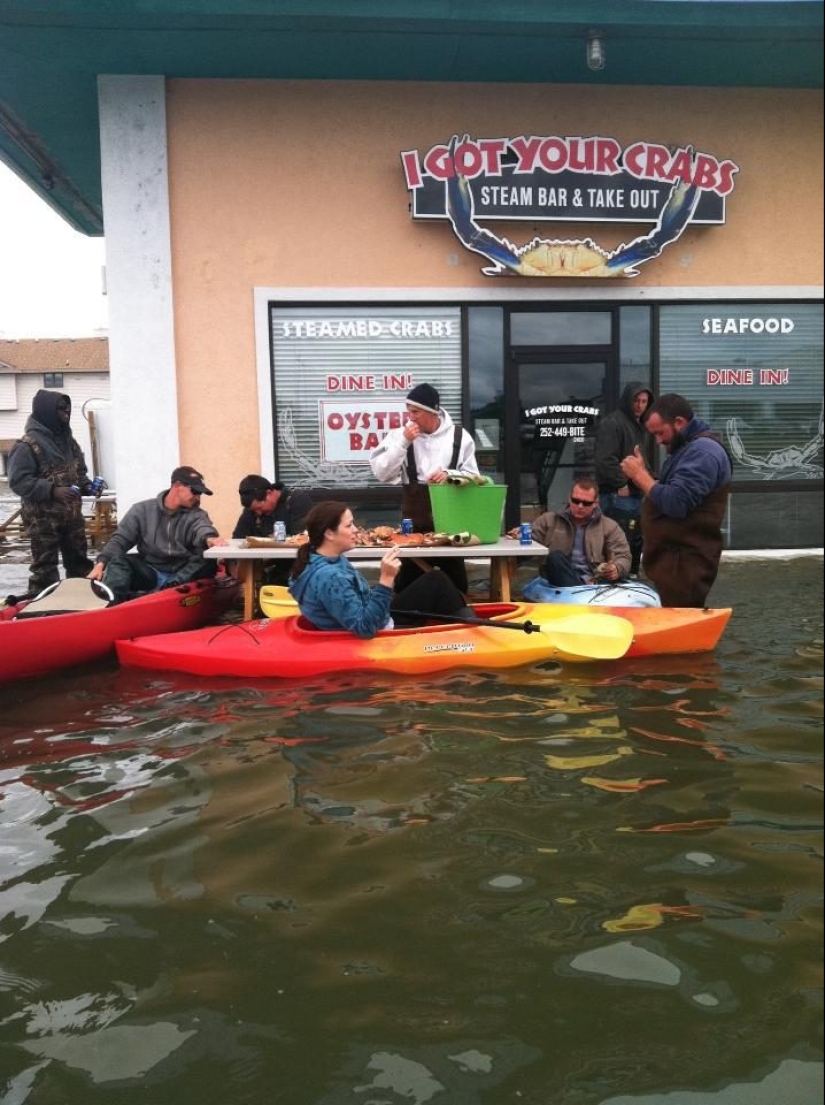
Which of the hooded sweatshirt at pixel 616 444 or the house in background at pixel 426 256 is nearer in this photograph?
the hooded sweatshirt at pixel 616 444

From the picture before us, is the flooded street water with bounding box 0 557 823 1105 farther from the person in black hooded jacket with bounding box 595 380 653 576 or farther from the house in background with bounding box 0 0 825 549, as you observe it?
the house in background with bounding box 0 0 825 549

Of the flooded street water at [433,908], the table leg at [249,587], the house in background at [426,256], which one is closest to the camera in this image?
Answer: the flooded street water at [433,908]

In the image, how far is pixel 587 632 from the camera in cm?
540

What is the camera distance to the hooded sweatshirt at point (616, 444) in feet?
26.6

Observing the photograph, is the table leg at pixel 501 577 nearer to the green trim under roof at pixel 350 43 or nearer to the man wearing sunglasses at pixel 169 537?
the man wearing sunglasses at pixel 169 537

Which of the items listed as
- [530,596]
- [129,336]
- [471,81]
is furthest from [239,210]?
[530,596]

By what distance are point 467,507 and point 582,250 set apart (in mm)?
4314

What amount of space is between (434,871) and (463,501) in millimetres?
3783

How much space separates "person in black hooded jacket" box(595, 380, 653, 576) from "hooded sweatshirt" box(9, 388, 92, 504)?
4.85m

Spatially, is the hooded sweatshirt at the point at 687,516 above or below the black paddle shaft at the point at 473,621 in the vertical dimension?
above

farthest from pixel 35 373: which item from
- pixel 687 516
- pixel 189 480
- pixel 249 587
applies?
pixel 687 516

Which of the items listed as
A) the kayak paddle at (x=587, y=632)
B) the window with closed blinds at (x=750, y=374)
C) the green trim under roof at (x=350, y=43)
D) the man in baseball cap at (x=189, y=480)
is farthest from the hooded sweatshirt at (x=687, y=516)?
the window with closed blinds at (x=750, y=374)

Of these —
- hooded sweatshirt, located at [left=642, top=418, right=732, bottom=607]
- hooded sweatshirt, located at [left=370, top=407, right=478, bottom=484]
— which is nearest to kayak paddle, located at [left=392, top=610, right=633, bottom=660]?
hooded sweatshirt, located at [left=642, top=418, right=732, bottom=607]

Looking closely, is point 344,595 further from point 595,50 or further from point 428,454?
point 595,50
